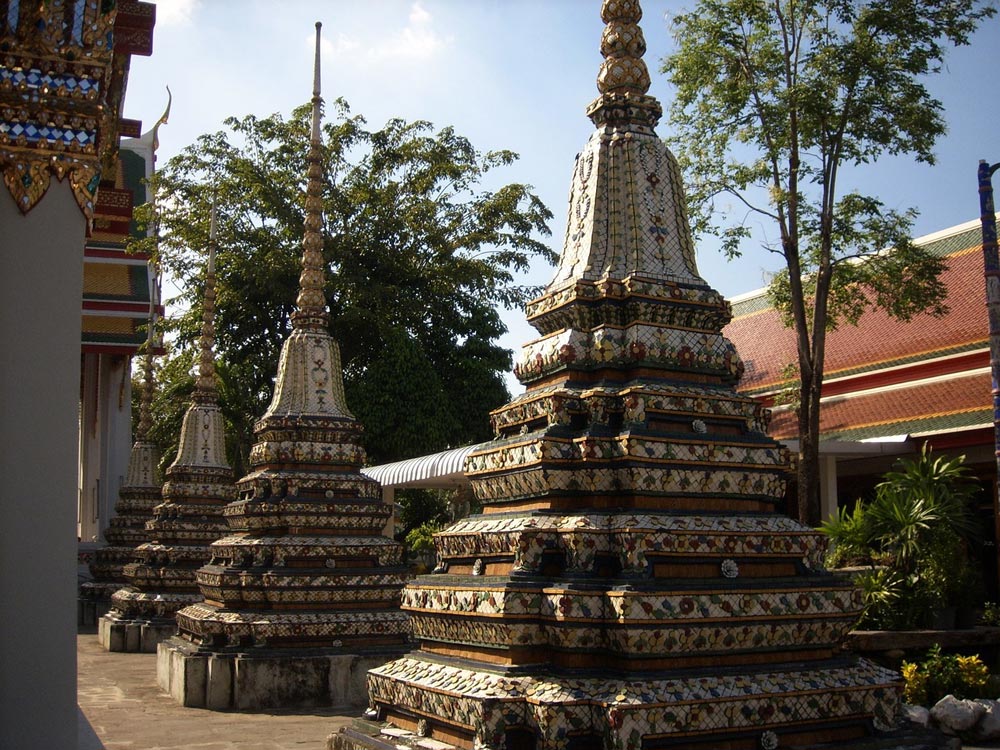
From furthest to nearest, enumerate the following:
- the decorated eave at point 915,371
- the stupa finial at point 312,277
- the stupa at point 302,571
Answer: the decorated eave at point 915,371, the stupa finial at point 312,277, the stupa at point 302,571

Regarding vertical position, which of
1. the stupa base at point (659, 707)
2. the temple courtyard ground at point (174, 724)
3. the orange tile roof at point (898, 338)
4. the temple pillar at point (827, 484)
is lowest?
the temple courtyard ground at point (174, 724)

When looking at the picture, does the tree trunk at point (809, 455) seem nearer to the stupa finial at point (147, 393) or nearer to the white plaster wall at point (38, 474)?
the white plaster wall at point (38, 474)

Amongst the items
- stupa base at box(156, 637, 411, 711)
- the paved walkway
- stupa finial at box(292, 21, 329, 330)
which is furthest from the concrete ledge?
stupa finial at box(292, 21, 329, 330)

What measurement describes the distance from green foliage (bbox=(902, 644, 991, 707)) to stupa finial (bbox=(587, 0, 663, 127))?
5683mm

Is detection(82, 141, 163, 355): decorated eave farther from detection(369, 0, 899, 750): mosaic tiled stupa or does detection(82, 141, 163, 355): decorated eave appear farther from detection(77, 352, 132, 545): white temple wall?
detection(369, 0, 899, 750): mosaic tiled stupa

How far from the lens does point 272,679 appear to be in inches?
418

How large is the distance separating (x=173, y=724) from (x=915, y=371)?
15546mm

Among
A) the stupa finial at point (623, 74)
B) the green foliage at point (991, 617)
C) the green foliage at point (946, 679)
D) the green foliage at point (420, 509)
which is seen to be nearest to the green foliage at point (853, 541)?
the green foliage at point (991, 617)

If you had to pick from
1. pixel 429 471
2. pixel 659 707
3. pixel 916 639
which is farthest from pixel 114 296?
pixel 659 707

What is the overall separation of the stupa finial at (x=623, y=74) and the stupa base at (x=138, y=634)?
1221cm

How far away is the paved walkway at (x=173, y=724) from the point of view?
341 inches

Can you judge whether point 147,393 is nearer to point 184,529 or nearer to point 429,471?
point 429,471

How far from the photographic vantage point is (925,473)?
43.8ft

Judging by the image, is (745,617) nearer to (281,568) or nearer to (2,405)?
(2,405)
